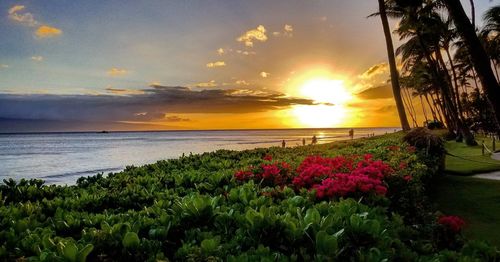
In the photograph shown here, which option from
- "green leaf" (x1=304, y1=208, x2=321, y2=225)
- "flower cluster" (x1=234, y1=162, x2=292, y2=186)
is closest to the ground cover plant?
"green leaf" (x1=304, y1=208, x2=321, y2=225)

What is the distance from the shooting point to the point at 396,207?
6.06 meters

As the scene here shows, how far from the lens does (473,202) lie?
1169 cm

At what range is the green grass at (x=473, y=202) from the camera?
927 centimetres

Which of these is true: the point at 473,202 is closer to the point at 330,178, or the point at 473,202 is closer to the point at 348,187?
the point at 330,178

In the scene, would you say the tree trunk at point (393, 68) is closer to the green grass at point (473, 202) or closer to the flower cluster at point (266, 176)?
the green grass at point (473, 202)

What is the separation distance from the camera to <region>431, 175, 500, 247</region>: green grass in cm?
927

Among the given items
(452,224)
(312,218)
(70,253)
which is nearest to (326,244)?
(312,218)

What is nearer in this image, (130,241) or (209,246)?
(209,246)

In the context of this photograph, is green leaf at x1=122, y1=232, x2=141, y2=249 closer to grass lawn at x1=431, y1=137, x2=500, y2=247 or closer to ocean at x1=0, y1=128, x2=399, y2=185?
grass lawn at x1=431, y1=137, x2=500, y2=247

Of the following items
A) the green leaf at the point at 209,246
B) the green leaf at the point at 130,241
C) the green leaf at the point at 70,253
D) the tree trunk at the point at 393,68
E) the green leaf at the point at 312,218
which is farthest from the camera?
the tree trunk at the point at 393,68

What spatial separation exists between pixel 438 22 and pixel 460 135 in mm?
10151

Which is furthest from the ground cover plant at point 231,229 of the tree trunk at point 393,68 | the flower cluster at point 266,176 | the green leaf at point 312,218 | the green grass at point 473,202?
the tree trunk at point 393,68

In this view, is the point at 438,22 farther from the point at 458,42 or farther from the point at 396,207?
the point at 396,207

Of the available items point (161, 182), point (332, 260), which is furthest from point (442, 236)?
point (161, 182)
